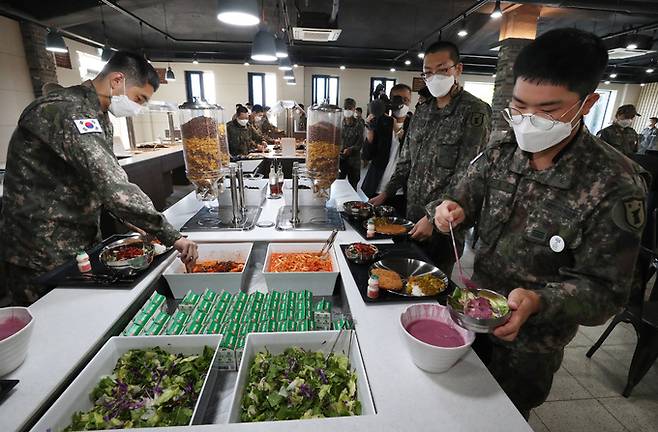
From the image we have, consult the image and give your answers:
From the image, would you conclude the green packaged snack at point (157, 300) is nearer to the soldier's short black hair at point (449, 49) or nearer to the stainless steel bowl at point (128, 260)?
the stainless steel bowl at point (128, 260)

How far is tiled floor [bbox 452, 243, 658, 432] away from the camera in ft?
6.10

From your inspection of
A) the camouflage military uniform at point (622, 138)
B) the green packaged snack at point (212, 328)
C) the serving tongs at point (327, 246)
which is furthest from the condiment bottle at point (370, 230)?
the camouflage military uniform at point (622, 138)

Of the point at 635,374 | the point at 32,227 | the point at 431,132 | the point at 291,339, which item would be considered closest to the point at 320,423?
the point at 291,339

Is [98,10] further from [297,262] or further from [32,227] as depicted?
[297,262]

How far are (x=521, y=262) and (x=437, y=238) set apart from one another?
3.52 ft

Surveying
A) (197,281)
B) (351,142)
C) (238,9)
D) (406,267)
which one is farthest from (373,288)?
(351,142)

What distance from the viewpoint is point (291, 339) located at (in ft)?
3.40

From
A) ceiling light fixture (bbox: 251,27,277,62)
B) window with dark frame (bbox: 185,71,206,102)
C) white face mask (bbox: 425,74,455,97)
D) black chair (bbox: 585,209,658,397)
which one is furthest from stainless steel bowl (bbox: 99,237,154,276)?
window with dark frame (bbox: 185,71,206,102)

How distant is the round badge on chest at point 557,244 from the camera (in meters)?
0.99

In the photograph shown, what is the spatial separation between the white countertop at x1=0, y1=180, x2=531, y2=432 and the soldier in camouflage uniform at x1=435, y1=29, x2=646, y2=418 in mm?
183

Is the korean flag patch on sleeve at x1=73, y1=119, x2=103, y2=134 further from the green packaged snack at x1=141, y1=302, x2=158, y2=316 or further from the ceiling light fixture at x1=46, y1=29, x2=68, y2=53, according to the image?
the ceiling light fixture at x1=46, y1=29, x2=68, y2=53

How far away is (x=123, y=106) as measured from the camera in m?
1.73

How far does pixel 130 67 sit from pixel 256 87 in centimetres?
1060

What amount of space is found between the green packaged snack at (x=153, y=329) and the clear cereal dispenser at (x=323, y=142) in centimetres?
111
